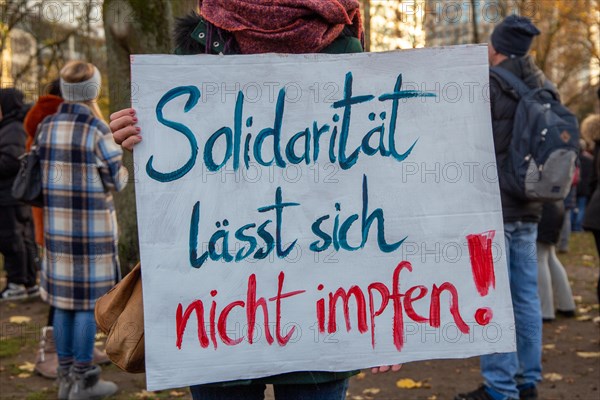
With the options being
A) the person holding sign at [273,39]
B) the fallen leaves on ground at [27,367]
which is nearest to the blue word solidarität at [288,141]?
the person holding sign at [273,39]

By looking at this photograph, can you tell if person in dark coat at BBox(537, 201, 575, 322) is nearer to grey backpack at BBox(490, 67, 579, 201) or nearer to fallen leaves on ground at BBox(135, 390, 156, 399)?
grey backpack at BBox(490, 67, 579, 201)

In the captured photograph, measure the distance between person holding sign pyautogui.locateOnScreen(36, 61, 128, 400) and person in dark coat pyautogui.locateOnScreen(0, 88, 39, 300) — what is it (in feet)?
10.7

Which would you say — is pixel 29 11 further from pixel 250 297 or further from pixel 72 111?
pixel 250 297

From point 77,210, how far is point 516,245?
2429 mm

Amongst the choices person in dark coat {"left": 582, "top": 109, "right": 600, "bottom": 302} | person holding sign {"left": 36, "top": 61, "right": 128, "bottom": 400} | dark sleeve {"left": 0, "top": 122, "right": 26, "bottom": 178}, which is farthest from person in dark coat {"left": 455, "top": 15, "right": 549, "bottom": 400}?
dark sleeve {"left": 0, "top": 122, "right": 26, "bottom": 178}

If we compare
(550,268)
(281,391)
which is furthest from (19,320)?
(281,391)

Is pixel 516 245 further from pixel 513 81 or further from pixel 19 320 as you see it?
pixel 19 320

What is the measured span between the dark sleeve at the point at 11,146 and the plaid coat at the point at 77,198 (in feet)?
10.7

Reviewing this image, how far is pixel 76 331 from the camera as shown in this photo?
179 inches

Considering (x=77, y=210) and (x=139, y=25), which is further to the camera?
(x=139, y=25)

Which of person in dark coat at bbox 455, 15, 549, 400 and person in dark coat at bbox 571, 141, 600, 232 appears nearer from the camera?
person in dark coat at bbox 455, 15, 549, 400

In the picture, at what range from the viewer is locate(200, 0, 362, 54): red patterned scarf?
2.23 meters

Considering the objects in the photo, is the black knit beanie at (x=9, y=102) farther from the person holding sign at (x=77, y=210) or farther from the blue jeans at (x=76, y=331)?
the blue jeans at (x=76, y=331)

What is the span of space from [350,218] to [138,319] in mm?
647
